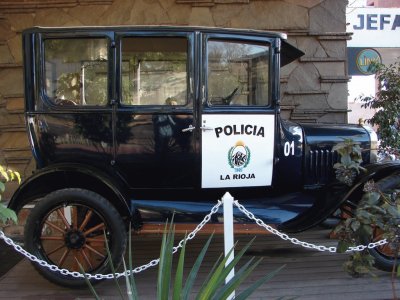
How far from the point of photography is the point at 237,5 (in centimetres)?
583

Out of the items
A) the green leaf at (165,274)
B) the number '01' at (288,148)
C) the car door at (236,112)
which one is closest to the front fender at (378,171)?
the number '01' at (288,148)

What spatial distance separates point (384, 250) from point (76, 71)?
3019 mm

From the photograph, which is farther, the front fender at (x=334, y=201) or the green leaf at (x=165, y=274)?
the front fender at (x=334, y=201)

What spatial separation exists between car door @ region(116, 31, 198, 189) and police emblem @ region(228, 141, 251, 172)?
32 cm

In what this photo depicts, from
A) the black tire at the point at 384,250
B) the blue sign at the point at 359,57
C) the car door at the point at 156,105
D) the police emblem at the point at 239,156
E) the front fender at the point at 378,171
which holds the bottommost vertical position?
the black tire at the point at 384,250

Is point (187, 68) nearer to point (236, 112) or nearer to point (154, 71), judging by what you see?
point (154, 71)

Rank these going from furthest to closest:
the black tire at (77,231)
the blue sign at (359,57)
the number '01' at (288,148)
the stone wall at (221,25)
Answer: the blue sign at (359,57) < the stone wall at (221,25) < the number '01' at (288,148) < the black tire at (77,231)

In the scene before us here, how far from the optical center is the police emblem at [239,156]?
3.65 metres

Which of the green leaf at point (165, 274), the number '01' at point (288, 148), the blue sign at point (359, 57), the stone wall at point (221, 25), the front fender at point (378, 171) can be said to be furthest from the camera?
the blue sign at point (359, 57)

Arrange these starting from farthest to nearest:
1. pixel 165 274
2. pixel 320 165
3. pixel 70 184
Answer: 1. pixel 320 165
2. pixel 70 184
3. pixel 165 274

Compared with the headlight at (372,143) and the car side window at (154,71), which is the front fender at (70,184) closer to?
the car side window at (154,71)

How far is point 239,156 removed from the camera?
3.67 metres

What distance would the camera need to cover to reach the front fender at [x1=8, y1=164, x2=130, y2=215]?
347cm

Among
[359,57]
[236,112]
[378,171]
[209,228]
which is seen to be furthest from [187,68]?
[359,57]
